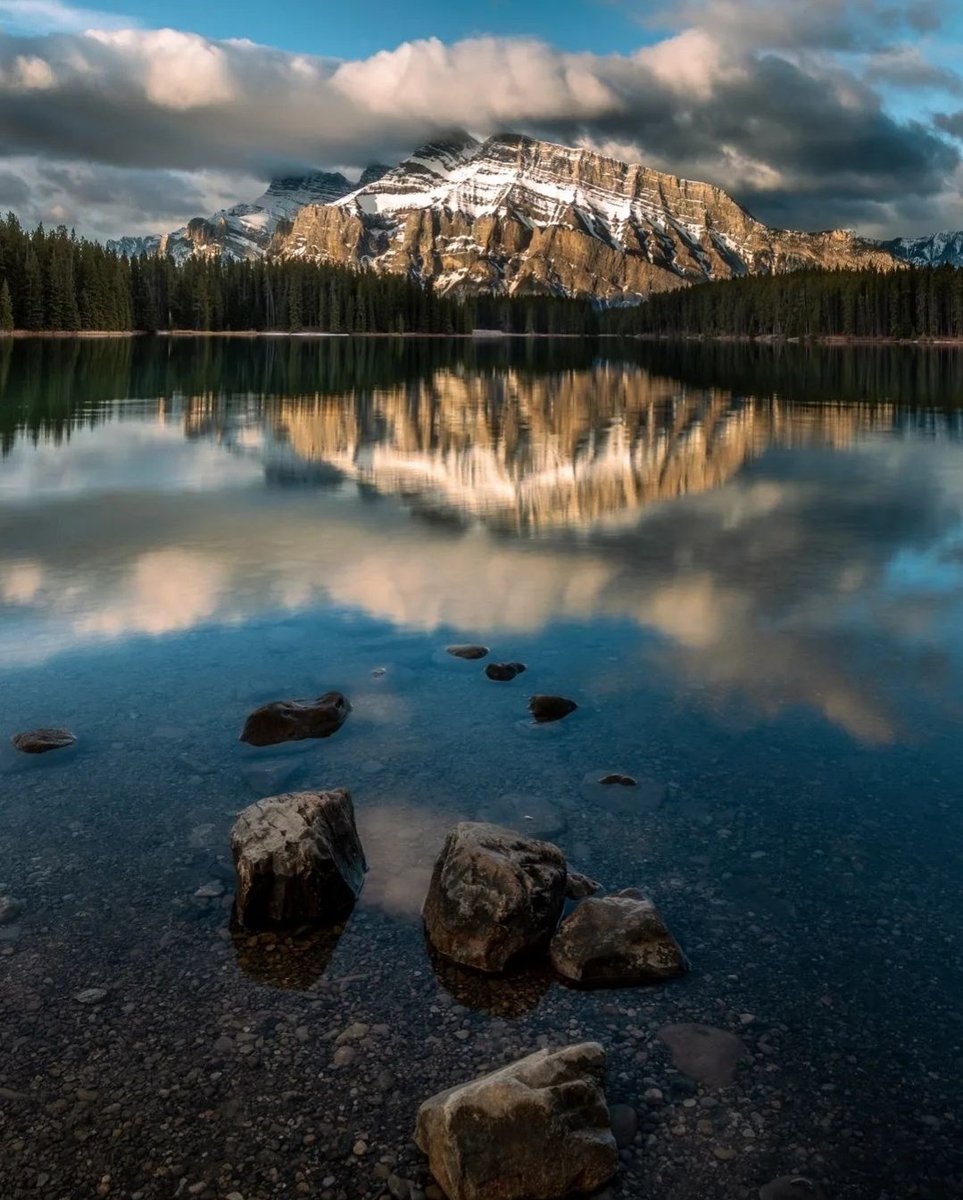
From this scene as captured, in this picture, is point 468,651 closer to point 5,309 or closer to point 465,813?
point 465,813

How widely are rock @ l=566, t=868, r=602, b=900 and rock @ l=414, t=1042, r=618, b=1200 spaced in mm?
3000

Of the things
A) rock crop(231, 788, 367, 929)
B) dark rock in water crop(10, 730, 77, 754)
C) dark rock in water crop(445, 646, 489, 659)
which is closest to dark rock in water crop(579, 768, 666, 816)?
rock crop(231, 788, 367, 929)

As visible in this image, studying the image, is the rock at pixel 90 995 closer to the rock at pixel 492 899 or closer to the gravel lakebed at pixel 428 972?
the gravel lakebed at pixel 428 972

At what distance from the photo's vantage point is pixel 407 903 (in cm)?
Answer: 970

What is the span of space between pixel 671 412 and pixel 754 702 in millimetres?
46217

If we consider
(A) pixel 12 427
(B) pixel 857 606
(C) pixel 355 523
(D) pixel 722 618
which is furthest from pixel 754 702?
(A) pixel 12 427

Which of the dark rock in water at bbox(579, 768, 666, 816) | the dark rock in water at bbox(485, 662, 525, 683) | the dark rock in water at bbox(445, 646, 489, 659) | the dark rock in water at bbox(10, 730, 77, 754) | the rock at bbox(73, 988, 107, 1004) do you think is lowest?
the rock at bbox(73, 988, 107, 1004)

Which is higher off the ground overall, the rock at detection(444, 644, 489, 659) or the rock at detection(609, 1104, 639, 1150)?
the rock at detection(444, 644, 489, 659)

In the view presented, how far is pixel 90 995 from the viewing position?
822 cm

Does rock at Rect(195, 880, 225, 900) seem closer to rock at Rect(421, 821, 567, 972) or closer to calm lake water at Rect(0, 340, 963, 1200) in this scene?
calm lake water at Rect(0, 340, 963, 1200)

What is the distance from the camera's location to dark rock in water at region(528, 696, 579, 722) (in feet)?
45.4

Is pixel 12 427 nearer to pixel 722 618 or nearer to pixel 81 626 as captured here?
pixel 81 626

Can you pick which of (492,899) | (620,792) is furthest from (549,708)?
(492,899)

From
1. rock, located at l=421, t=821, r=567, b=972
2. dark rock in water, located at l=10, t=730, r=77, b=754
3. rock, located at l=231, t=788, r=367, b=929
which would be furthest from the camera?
dark rock in water, located at l=10, t=730, r=77, b=754
